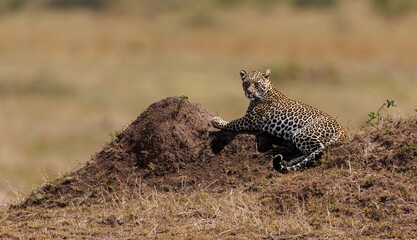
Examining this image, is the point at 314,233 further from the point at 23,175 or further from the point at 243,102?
the point at 243,102

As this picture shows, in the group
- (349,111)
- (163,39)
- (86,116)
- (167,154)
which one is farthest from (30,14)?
(167,154)

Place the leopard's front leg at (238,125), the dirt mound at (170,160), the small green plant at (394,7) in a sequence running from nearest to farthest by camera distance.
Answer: the dirt mound at (170,160), the leopard's front leg at (238,125), the small green plant at (394,7)

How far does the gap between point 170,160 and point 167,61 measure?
29081mm

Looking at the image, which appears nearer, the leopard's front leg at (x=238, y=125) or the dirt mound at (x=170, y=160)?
the dirt mound at (x=170, y=160)

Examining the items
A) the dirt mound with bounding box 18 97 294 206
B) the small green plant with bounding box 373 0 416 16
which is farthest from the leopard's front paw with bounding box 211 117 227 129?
the small green plant with bounding box 373 0 416 16

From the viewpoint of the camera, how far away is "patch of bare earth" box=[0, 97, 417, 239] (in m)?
8.79

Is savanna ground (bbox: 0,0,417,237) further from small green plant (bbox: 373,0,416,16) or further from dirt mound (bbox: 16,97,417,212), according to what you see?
dirt mound (bbox: 16,97,417,212)

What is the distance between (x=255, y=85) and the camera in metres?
11.2

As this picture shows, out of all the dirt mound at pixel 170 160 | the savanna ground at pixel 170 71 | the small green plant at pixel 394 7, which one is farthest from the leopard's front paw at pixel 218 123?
the small green plant at pixel 394 7

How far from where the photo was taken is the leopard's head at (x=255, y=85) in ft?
36.4

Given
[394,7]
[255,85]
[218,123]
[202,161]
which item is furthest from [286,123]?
[394,7]

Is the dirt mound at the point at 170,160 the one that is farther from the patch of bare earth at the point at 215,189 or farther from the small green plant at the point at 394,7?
the small green plant at the point at 394,7

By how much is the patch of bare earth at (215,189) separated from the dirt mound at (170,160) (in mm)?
16

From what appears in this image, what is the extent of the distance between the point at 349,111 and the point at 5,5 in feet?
142
